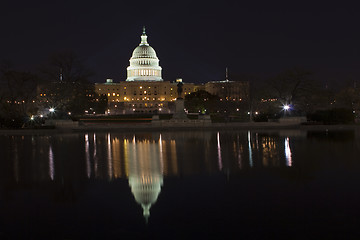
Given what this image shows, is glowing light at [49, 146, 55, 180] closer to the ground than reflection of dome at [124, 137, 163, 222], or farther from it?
farther from it

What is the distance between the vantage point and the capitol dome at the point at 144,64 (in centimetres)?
12792

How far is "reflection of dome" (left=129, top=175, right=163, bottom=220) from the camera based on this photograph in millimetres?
8273

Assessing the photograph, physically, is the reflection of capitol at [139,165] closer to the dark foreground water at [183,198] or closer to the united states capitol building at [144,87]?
the dark foreground water at [183,198]

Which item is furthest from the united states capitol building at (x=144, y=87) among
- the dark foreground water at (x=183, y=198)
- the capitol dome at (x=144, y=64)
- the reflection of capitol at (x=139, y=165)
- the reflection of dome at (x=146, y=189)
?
the reflection of dome at (x=146, y=189)

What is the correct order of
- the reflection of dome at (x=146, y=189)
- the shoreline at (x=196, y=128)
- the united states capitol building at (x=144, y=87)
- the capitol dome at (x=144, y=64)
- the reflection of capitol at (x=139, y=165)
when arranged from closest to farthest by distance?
1. the reflection of dome at (x=146, y=189)
2. the reflection of capitol at (x=139, y=165)
3. the shoreline at (x=196, y=128)
4. the united states capitol building at (x=144, y=87)
5. the capitol dome at (x=144, y=64)

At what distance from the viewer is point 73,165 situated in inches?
524

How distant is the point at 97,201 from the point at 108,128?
1064 inches

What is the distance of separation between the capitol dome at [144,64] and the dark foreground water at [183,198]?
11560cm

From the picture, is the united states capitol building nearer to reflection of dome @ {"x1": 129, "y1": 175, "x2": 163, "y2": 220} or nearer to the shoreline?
the shoreline

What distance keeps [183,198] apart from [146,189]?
1291 mm

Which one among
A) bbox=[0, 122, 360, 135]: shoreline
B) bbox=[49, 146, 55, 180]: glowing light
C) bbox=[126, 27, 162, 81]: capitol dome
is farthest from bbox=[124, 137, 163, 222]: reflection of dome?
bbox=[126, 27, 162, 81]: capitol dome

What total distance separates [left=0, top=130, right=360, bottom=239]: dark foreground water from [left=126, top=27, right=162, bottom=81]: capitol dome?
115604 millimetres

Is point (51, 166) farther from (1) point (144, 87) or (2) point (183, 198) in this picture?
(1) point (144, 87)

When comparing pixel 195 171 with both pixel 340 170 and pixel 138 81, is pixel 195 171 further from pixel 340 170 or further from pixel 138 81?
pixel 138 81
